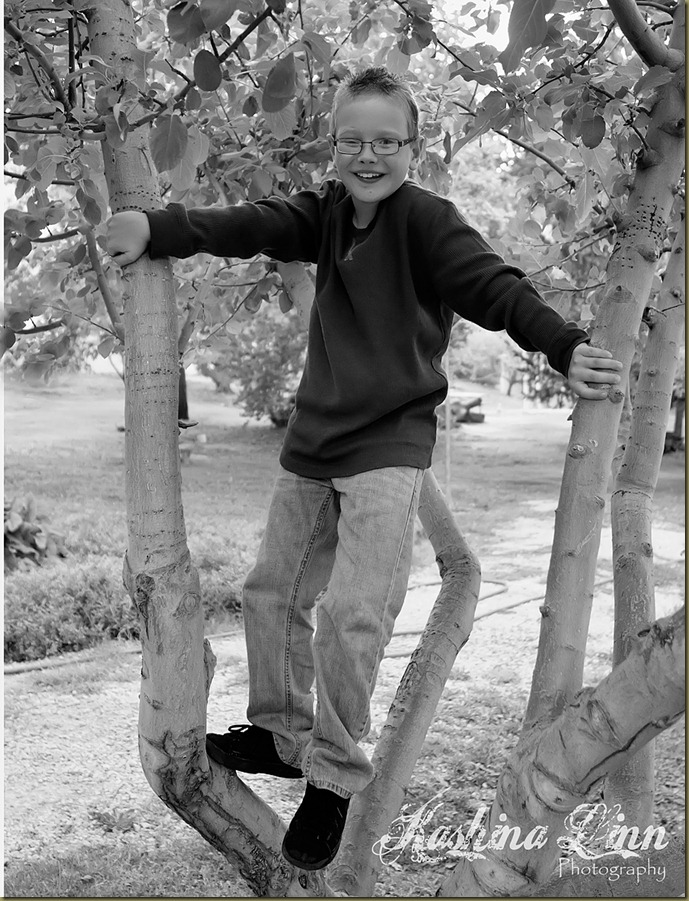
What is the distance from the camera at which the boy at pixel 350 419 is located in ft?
5.81

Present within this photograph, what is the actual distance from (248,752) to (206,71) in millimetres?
1322

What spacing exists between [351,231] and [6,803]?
286 cm

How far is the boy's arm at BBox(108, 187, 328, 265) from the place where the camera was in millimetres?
1666

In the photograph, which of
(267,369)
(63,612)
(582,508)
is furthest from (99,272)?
(267,369)

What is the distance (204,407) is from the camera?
50.6 feet

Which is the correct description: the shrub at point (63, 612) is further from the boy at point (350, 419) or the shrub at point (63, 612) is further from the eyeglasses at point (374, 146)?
the eyeglasses at point (374, 146)

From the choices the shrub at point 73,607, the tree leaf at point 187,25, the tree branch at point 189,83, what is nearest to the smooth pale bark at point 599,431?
the tree branch at point 189,83

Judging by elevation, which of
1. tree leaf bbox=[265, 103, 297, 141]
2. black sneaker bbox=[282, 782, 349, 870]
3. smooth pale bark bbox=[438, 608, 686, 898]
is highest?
tree leaf bbox=[265, 103, 297, 141]

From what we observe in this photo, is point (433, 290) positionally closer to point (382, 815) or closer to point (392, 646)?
point (382, 815)

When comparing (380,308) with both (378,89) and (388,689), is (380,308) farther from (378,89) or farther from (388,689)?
(388,689)

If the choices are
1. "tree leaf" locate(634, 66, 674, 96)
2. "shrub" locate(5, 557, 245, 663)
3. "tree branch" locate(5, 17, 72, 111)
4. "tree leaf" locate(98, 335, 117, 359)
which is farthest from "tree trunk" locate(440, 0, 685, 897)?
"shrub" locate(5, 557, 245, 663)

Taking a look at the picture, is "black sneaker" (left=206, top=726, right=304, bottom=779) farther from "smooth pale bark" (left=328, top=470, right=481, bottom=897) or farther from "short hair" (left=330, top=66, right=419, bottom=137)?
"short hair" (left=330, top=66, right=419, bottom=137)

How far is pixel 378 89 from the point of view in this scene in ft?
6.21

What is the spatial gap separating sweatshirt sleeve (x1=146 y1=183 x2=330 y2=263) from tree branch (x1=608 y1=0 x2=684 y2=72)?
28.2 inches
